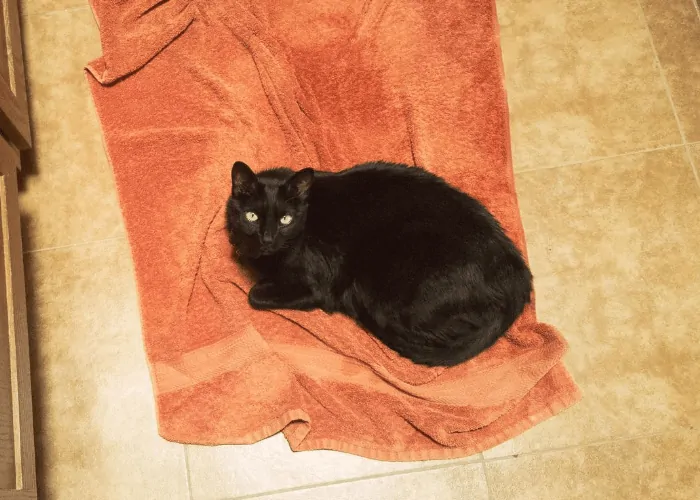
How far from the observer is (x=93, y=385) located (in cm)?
154

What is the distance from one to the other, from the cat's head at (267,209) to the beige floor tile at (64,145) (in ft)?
1.45

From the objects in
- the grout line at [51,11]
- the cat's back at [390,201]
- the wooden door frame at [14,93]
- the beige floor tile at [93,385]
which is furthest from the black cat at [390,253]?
the grout line at [51,11]

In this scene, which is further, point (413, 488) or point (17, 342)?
point (413, 488)

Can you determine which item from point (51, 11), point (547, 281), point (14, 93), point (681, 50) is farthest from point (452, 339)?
point (51, 11)

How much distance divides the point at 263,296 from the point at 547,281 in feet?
2.37

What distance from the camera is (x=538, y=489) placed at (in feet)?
4.91

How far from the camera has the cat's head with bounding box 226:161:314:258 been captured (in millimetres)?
1338

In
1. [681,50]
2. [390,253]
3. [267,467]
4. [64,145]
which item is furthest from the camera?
[681,50]

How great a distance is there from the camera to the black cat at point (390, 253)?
136 centimetres

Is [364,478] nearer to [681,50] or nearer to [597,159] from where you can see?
[597,159]

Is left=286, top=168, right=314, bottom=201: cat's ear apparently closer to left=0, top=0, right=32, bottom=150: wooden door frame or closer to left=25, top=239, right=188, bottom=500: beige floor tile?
left=25, top=239, right=188, bottom=500: beige floor tile

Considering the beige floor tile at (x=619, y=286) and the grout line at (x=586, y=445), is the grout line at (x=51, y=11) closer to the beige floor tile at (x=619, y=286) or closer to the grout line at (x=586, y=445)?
the beige floor tile at (x=619, y=286)

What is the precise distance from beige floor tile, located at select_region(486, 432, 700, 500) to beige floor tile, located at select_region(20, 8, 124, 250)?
45.4 inches

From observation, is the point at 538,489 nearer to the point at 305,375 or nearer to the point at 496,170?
the point at 305,375
